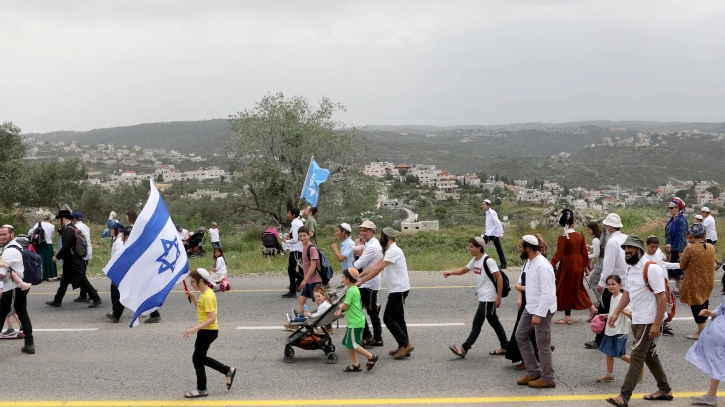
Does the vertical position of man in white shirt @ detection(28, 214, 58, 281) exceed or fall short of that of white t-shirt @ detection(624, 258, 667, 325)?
it falls short

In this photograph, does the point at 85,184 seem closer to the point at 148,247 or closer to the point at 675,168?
the point at 148,247

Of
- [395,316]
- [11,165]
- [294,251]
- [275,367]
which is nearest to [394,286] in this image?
[395,316]

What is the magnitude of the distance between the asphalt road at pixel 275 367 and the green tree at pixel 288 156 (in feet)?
64.9

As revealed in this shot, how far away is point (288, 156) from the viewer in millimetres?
31297

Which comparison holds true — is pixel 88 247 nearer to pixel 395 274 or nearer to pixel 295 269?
pixel 295 269

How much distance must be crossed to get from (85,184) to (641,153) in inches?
3365

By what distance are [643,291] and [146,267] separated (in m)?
5.43

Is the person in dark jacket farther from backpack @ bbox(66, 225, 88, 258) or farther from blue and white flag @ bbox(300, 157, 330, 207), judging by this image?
blue and white flag @ bbox(300, 157, 330, 207)

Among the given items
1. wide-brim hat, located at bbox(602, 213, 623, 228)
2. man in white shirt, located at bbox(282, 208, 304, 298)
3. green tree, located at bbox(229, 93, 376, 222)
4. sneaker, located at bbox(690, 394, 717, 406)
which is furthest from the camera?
green tree, located at bbox(229, 93, 376, 222)

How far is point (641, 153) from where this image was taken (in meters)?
107

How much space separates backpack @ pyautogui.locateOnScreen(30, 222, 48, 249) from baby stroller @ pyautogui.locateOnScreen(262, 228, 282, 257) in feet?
16.9

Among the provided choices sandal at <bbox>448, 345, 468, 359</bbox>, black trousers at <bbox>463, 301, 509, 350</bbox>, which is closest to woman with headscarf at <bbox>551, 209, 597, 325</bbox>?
black trousers at <bbox>463, 301, 509, 350</bbox>

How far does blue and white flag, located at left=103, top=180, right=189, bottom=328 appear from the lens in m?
7.53

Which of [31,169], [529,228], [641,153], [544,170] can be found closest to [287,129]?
[529,228]
